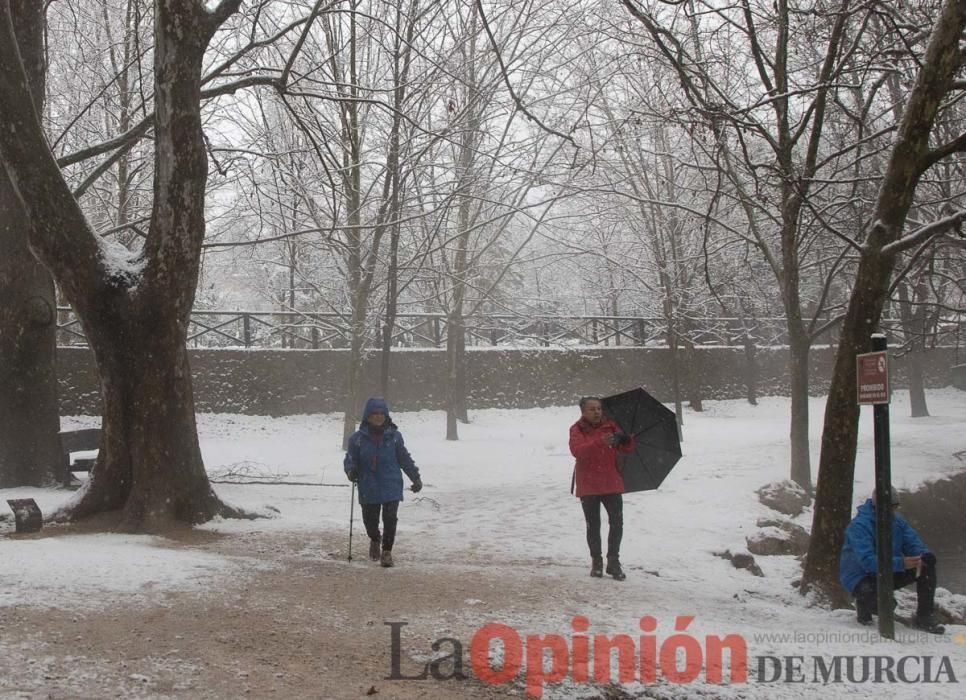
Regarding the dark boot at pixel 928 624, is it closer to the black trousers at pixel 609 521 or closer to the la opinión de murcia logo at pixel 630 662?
the la opinión de murcia logo at pixel 630 662

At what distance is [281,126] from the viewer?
15.6 metres

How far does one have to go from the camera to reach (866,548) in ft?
21.2

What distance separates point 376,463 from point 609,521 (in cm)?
219

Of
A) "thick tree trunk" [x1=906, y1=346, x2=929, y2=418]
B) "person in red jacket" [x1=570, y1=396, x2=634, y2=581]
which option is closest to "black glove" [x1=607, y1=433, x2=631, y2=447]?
"person in red jacket" [x1=570, y1=396, x2=634, y2=581]

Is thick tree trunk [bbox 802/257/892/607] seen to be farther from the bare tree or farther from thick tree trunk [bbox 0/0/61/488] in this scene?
thick tree trunk [bbox 0/0/61/488]

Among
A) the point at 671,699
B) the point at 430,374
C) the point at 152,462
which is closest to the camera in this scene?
the point at 671,699

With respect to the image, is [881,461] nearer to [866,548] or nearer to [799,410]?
[866,548]

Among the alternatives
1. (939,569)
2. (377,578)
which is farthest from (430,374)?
(377,578)

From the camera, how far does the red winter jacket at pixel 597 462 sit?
7531 millimetres

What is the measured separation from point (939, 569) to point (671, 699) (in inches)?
306

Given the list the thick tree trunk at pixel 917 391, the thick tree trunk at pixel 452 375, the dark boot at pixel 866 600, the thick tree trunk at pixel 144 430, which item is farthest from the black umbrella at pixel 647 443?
the thick tree trunk at pixel 917 391

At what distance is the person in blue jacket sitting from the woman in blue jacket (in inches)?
145

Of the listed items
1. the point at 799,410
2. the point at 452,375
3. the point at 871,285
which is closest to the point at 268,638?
the point at 871,285

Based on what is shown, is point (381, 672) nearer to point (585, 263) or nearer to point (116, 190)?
point (116, 190)
